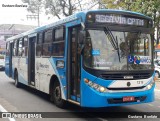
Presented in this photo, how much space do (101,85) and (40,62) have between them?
180 inches

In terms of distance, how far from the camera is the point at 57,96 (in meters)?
10.1

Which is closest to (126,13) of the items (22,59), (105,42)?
(105,42)

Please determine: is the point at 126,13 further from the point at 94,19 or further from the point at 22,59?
the point at 22,59

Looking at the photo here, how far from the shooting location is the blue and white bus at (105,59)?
793cm

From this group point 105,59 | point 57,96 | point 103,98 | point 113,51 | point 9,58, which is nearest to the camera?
point 103,98

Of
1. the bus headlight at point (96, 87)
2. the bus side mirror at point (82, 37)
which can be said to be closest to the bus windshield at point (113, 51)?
the bus side mirror at point (82, 37)

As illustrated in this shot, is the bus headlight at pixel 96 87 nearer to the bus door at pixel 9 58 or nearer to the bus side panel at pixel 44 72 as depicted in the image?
the bus side panel at pixel 44 72

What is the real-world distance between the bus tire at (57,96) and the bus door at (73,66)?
832mm

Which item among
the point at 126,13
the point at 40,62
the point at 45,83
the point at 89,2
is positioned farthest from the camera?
the point at 89,2

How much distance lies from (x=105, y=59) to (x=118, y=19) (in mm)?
1205

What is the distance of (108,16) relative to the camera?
8305 millimetres

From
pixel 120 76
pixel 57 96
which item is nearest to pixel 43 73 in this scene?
pixel 57 96

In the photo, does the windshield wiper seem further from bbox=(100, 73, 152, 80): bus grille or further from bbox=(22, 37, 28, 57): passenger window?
bbox=(22, 37, 28, 57): passenger window

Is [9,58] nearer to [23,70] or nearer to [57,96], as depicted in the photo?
[23,70]
